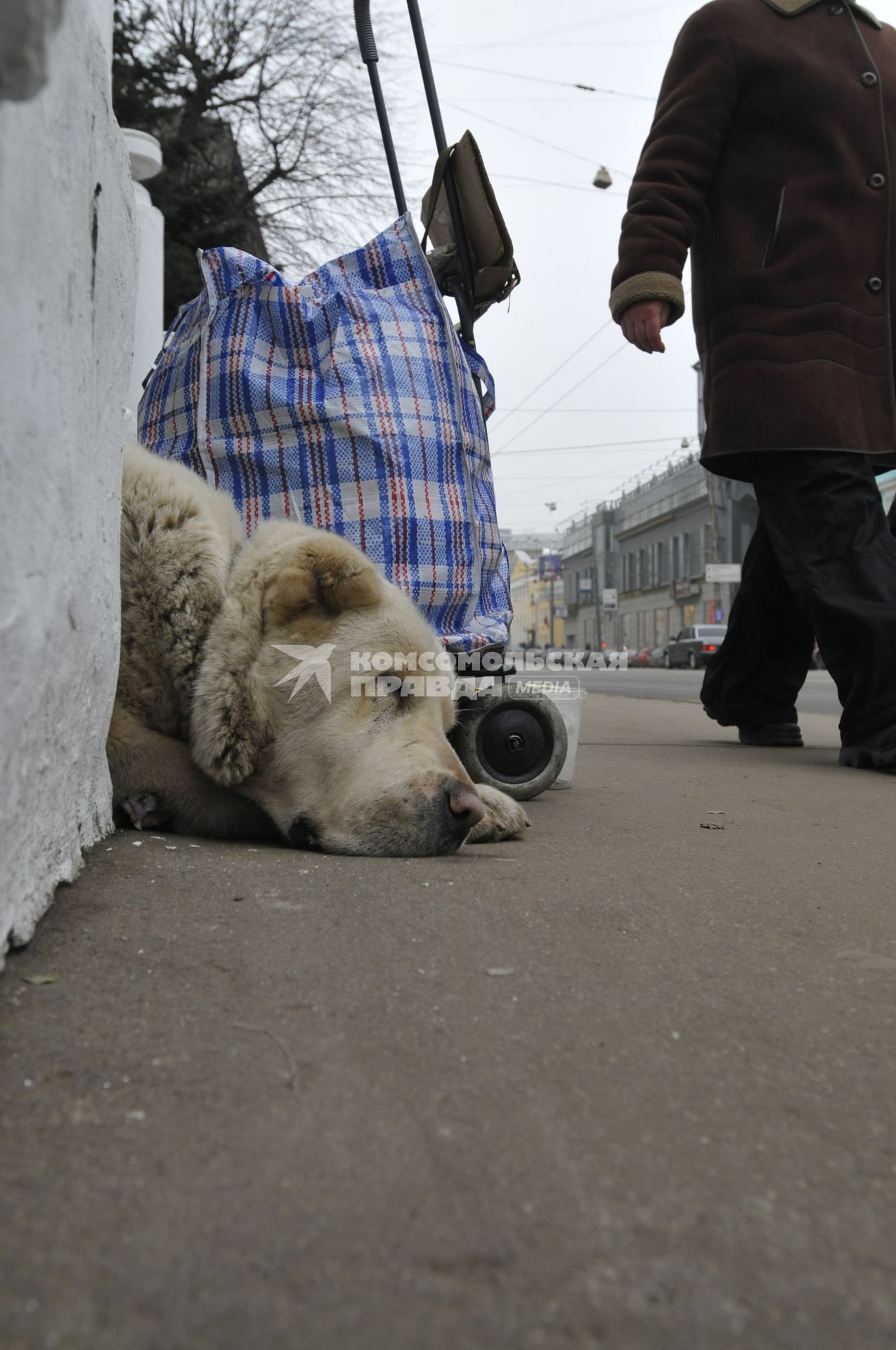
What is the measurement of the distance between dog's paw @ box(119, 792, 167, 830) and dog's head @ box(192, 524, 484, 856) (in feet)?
0.46

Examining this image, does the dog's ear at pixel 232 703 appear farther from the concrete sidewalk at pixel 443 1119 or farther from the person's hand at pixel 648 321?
the person's hand at pixel 648 321

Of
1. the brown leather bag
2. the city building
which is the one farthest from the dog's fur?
the city building

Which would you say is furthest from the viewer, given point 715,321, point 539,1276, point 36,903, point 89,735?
point 715,321

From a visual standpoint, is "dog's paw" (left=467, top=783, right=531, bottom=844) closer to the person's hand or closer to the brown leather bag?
the brown leather bag

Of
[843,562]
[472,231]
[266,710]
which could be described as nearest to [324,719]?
[266,710]

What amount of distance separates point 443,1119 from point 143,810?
153 cm

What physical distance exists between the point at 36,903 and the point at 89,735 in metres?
0.47

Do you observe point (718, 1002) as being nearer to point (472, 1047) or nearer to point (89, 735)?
point (472, 1047)

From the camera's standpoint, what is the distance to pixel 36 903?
57.2 inches

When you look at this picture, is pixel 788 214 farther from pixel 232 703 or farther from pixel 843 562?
pixel 232 703

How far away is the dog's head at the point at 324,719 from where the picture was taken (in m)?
2.22

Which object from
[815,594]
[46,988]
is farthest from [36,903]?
[815,594]

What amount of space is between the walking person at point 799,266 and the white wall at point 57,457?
2598 mm

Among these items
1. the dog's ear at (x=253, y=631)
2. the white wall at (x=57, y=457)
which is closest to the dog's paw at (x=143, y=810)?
the dog's ear at (x=253, y=631)
